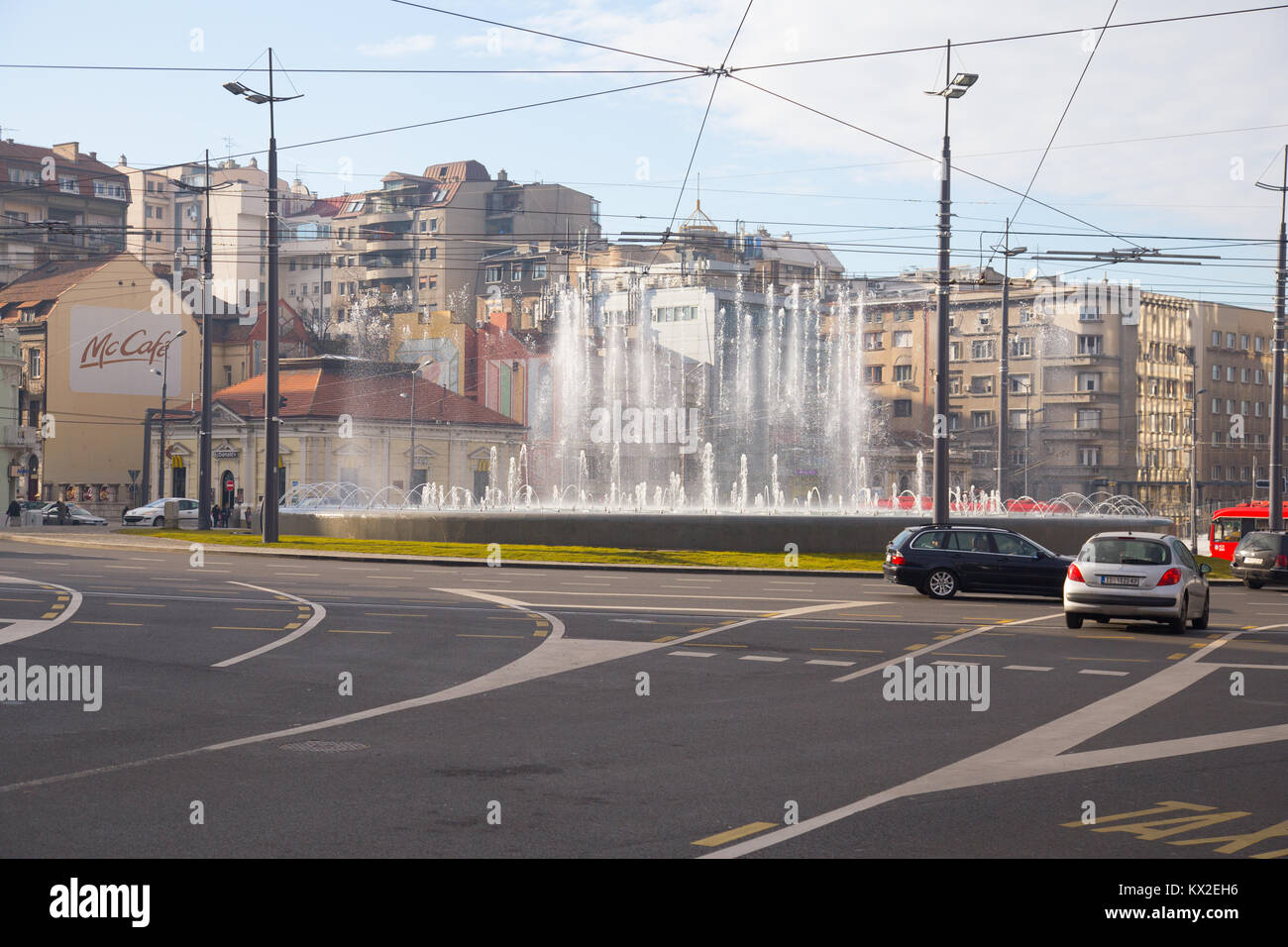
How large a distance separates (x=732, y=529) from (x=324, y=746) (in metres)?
27.3

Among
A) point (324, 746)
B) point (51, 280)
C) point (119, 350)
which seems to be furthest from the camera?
point (119, 350)

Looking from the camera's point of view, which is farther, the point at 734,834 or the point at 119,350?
the point at 119,350

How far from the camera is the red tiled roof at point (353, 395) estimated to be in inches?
3049

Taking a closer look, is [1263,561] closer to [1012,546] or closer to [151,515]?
[1012,546]

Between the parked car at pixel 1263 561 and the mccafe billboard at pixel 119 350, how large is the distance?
68.1 m

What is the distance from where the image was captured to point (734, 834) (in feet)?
25.6

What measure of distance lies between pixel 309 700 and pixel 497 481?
70218 mm

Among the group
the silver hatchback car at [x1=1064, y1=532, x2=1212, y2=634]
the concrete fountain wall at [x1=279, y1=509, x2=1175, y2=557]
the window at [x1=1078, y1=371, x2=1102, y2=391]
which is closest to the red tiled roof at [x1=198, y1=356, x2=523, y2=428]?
the concrete fountain wall at [x1=279, y1=509, x2=1175, y2=557]

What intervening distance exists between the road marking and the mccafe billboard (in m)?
82.9

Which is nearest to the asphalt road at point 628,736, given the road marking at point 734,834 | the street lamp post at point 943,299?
the road marking at point 734,834

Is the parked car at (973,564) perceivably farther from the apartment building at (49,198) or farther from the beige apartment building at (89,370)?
the apartment building at (49,198)

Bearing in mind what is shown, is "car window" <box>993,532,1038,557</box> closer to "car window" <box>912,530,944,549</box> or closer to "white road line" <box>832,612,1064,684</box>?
"car window" <box>912,530,944,549</box>

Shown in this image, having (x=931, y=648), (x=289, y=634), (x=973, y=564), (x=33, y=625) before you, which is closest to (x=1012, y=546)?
(x=973, y=564)
